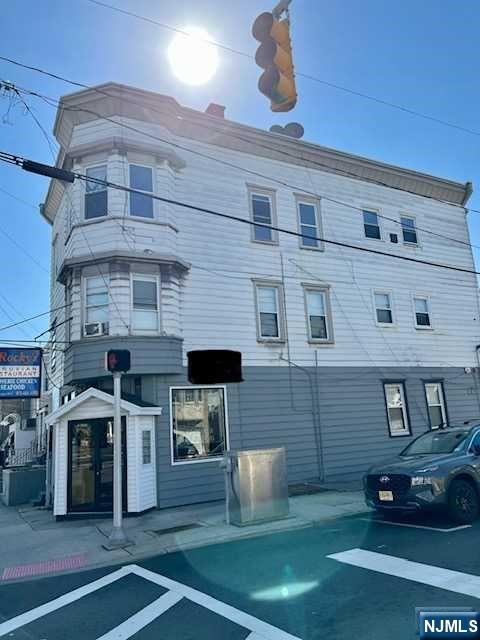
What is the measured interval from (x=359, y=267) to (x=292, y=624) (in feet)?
47.5

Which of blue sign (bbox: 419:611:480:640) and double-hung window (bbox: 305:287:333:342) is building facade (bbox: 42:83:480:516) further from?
blue sign (bbox: 419:611:480:640)

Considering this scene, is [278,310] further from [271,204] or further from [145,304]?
[145,304]

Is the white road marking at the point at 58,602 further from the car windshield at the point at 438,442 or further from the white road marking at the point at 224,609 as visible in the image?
the car windshield at the point at 438,442

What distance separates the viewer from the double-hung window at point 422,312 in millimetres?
18969

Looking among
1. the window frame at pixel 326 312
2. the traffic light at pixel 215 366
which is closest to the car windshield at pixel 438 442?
the traffic light at pixel 215 366

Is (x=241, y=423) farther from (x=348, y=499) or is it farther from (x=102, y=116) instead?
(x=102, y=116)

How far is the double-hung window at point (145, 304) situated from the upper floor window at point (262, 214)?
165 inches

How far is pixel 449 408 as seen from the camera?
18516 millimetres

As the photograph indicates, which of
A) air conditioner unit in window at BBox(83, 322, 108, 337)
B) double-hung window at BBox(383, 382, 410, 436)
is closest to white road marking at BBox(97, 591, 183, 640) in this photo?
air conditioner unit in window at BBox(83, 322, 108, 337)

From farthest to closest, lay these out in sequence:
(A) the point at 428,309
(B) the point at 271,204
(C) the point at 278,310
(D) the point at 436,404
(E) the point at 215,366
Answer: (A) the point at 428,309, (D) the point at 436,404, (B) the point at 271,204, (C) the point at 278,310, (E) the point at 215,366

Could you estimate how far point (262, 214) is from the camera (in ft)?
54.0

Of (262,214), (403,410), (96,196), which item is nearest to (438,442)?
(403,410)

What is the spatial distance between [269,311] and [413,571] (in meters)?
10.3

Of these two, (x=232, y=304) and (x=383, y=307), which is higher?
(x=383, y=307)
